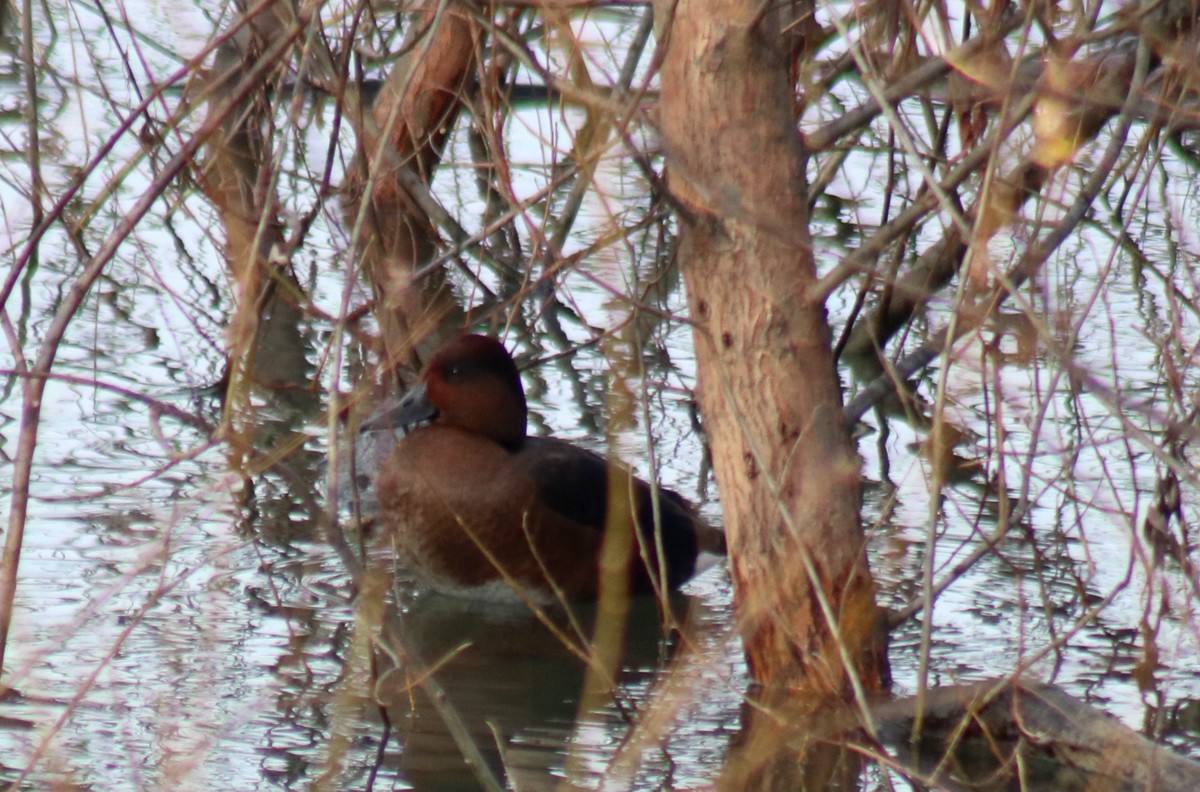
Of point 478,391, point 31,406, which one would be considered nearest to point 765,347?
point 478,391

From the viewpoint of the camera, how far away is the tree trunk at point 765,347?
4.25 meters

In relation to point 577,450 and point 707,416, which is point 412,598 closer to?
point 577,450

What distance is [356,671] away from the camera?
16.0 ft

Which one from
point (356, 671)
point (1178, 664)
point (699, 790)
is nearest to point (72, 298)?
point (699, 790)

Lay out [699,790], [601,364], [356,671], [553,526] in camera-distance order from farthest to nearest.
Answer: [601,364], [553,526], [356,671], [699,790]

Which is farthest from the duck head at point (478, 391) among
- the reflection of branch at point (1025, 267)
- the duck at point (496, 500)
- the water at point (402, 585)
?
the reflection of branch at point (1025, 267)

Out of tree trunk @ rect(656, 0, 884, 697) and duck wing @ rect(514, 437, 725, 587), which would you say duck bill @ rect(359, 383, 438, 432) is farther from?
tree trunk @ rect(656, 0, 884, 697)

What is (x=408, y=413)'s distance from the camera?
609 cm

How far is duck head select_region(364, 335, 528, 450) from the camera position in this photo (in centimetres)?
591

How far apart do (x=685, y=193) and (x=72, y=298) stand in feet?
5.69

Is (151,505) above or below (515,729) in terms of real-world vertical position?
above

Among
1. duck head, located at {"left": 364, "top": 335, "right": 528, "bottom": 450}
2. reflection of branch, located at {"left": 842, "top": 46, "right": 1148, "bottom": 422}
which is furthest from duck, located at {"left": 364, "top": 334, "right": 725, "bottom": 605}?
reflection of branch, located at {"left": 842, "top": 46, "right": 1148, "bottom": 422}

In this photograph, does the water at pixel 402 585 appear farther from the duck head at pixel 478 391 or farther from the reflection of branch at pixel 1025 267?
the duck head at pixel 478 391

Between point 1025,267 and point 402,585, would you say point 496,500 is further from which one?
point 1025,267
